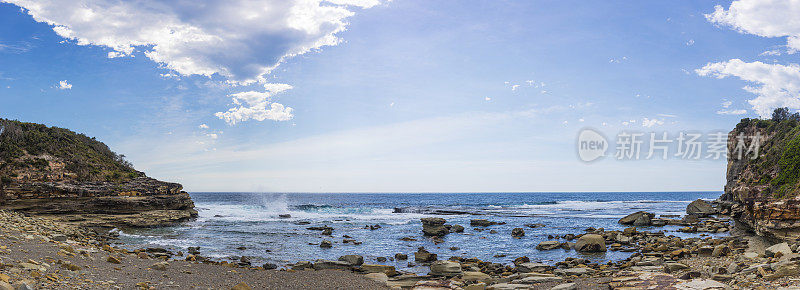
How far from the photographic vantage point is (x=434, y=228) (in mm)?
35375

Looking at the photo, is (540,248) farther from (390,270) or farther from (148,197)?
(148,197)

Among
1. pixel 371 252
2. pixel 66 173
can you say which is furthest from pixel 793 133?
pixel 66 173

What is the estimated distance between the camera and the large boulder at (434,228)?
34.5 meters

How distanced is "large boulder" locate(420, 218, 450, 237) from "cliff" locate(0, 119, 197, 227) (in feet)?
84.9

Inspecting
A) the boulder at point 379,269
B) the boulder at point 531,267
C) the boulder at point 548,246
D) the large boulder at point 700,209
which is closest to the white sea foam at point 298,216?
the boulder at point 548,246

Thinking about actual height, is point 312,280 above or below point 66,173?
below

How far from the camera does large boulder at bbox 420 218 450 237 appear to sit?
34500mm

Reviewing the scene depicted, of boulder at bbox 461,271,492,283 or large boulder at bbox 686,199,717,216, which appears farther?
large boulder at bbox 686,199,717,216

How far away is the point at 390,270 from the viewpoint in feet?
58.5

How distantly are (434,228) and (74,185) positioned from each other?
32019 millimetres

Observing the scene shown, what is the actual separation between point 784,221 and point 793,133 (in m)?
15.6

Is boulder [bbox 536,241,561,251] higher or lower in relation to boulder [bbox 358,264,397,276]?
lower

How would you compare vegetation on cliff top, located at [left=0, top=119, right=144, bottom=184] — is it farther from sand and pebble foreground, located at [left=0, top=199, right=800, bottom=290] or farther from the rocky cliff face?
the rocky cliff face

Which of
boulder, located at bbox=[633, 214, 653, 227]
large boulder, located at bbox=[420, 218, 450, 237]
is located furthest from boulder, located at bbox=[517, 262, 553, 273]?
boulder, located at bbox=[633, 214, 653, 227]
